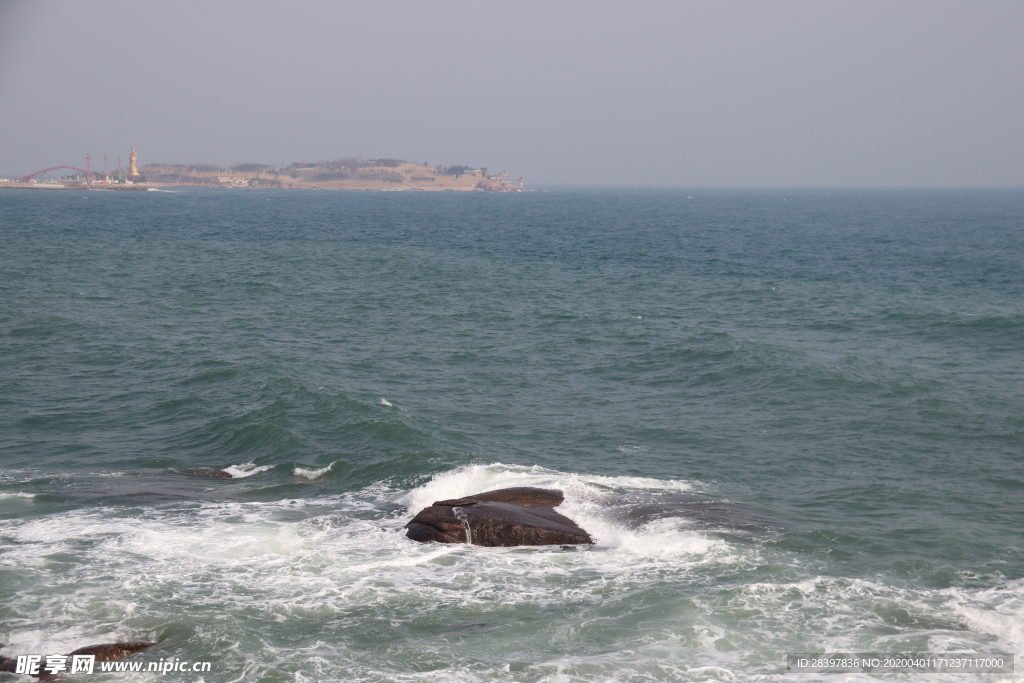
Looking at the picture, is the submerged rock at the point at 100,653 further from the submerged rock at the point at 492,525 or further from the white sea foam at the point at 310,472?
the white sea foam at the point at 310,472

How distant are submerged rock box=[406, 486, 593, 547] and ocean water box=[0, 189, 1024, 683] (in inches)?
18.1

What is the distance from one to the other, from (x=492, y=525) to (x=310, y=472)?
25.0 feet

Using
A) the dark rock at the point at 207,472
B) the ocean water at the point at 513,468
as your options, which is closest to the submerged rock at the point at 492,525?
the ocean water at the point at 513,468

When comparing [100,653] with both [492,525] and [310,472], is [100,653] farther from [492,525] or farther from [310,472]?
[310,472]

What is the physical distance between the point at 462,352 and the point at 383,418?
35.0ft

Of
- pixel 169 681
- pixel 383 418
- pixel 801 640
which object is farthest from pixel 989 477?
pixel 169 681

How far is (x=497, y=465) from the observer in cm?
2358

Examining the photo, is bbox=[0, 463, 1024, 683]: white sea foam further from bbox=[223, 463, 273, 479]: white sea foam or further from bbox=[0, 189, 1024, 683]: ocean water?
bbox=[223, 463, 273, 479]: white sea foam

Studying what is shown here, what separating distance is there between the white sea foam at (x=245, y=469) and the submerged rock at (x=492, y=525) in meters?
6.98

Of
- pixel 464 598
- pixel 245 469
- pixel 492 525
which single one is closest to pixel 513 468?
pixel 492 525

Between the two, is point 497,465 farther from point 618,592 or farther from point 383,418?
point 618,592

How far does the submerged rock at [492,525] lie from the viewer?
18203mm

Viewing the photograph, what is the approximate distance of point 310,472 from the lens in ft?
77.2

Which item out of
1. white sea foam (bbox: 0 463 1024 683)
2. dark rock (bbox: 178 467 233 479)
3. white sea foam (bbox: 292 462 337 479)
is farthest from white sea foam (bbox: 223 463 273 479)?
white sea foam (bbox: 0 463 1024 683)
